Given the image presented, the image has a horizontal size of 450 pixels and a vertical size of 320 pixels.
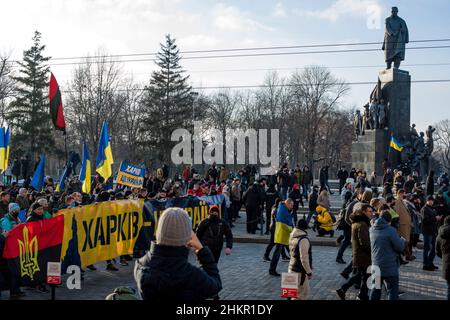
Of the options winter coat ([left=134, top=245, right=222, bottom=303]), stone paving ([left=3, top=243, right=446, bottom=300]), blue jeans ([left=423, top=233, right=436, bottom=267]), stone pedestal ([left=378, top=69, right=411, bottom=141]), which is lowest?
stone paving ([left=3, top=243, right=446, bottom=300])

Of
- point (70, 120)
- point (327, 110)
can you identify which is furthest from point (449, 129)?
point (70, 120)

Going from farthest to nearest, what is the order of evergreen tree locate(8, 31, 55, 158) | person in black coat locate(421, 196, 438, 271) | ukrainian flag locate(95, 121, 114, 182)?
evergreen tree locate(8, 31, 55, 158) → ukrainian flag locate(95, 121, 114, 182) → person in black coat locate(421, 196, 438, 271)

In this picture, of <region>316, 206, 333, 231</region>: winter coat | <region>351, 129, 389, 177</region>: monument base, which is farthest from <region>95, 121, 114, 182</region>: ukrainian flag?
<region>351, 129, 389, 177</region>: monument base

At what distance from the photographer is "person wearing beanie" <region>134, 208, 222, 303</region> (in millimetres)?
3551

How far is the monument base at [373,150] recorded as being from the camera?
1307 inches

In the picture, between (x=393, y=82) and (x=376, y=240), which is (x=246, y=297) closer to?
(x=376, y=240)

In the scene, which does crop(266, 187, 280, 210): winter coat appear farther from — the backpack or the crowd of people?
the backpack

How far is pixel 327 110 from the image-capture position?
68438 mm

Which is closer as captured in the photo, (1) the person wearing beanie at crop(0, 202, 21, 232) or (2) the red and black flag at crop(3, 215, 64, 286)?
(2) the red and black flag at crop(3, 215, 64, 286)

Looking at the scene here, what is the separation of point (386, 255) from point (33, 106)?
46.3 metres

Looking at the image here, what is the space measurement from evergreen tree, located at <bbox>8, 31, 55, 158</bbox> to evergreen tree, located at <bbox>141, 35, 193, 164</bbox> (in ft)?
32.2

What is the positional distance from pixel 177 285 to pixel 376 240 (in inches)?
218

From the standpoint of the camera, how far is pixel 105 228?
1173cm

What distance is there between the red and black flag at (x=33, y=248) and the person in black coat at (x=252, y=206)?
368 inches
